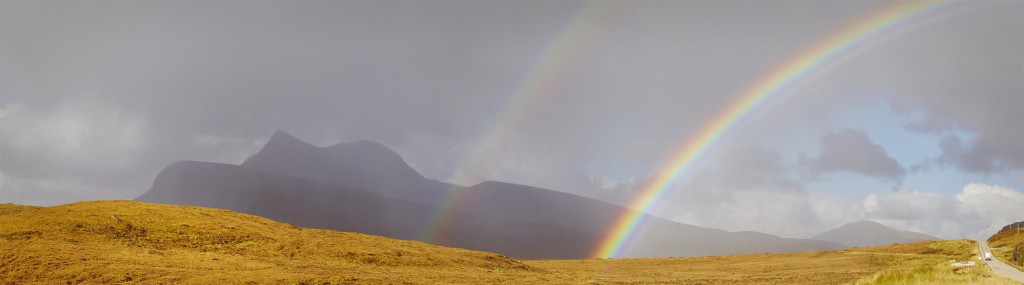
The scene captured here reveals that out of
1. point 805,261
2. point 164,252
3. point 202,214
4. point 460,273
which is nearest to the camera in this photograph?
point 164,252

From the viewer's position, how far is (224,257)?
34.6 meters

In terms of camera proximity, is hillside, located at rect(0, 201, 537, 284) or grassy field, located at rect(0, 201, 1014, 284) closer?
hillside, located at rect(0, 201, 537, 284)

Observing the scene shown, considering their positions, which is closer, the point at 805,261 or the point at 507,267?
the point at 507,267

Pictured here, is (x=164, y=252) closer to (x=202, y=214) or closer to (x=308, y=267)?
(x=308, y=267)

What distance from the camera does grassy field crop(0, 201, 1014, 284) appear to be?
1102 inches

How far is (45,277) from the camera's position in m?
26.3

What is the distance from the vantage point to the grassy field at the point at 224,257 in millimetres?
28000

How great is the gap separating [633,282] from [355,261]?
1890 cm

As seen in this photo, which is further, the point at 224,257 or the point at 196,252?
the point at 196,252

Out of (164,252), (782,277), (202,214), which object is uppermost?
(202,214)

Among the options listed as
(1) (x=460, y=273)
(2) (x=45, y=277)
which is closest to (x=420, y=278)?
(1) (x=460, y=273)

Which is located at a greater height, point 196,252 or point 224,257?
point 196,252

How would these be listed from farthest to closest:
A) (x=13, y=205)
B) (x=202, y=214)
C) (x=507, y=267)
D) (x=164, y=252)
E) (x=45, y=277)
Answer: (x=13, y=205), (x=507, y=267), (x=202, y=214), (x=164, y=252), (x=45, y=277)

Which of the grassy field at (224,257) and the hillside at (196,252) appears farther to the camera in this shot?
the grassy field at (224,257)
